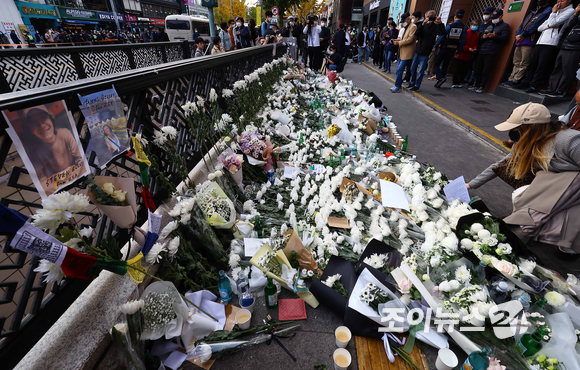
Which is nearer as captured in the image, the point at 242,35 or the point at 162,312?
the point at 162,312

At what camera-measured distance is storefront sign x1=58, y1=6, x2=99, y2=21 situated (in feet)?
83.5

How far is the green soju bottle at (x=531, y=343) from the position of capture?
1.62 metres

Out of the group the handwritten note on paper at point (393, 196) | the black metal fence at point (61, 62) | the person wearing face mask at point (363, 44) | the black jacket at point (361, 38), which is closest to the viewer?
the handwritten note on paper at point (393, 196)

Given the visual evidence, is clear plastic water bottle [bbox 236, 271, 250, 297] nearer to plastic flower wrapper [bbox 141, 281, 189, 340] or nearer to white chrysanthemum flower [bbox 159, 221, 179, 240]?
plastic flower wrapper [bbox 141, 281, 189, 340]

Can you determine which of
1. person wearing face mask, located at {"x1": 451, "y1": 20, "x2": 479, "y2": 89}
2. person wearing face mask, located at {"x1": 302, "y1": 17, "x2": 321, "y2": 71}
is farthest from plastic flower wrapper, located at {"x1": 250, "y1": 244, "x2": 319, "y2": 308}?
person wearing face mask, located at {"x1": 302, "y1": 17, "x2": 321, "y2": 71}

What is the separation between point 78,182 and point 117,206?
1.04 feet

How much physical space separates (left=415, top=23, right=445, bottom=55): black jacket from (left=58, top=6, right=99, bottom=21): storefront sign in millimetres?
33715

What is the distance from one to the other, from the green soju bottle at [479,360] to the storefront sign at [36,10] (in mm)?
34327

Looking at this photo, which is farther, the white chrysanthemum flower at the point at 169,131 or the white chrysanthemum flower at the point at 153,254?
the white chrysanthemum flower at the point at 169,131

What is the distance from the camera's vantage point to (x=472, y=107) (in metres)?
6.98

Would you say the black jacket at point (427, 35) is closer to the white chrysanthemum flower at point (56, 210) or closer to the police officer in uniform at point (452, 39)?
the police officer in uniform at point (452, 39)

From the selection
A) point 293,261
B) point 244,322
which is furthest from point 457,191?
point 244,322

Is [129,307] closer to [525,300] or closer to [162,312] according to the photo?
[162,312]

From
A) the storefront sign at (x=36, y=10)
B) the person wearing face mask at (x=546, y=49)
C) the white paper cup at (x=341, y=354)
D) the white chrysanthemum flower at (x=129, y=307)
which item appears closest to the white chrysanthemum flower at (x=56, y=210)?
the white chrysanthemum flower at (x=129, y=307)
